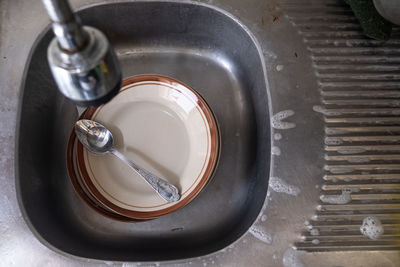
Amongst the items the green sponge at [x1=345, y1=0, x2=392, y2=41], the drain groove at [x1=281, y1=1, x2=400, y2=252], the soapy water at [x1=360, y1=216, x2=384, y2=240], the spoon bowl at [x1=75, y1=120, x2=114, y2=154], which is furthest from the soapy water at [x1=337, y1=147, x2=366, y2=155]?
the spoon bowl at [x1=75, y1=120, x2=114, y2=154]

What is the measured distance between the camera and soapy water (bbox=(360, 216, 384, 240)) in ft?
1.64

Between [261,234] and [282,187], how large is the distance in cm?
8

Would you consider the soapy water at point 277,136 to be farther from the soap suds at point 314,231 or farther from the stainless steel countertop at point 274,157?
the soap suds at point 314,231

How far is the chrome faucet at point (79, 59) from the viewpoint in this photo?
23 centimetres

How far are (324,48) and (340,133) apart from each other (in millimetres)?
158

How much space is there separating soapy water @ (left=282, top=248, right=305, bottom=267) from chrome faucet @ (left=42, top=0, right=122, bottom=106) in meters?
0.36

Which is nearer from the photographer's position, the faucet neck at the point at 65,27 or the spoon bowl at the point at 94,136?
the faucet neck at the point at 65,27

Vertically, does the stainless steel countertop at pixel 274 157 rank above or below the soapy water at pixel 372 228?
above

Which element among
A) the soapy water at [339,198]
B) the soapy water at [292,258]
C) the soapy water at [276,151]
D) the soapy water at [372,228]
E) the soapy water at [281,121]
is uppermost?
the soapy water at [281,121]

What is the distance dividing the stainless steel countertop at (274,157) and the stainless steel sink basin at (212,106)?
18 millimetres

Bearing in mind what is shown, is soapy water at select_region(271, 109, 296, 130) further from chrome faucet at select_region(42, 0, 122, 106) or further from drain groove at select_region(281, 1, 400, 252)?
chrome faucet at select_region(42, 0, 122, 106)

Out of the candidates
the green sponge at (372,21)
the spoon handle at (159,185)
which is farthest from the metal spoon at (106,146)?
the green sponge at (372,21)

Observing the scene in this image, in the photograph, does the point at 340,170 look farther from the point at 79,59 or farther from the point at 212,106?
the point at 79,59

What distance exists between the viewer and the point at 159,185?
0.54 metres
